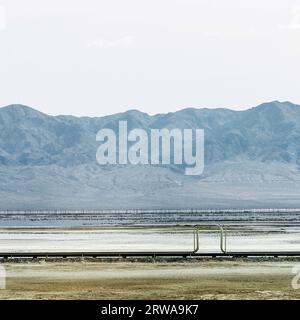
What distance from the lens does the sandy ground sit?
29.5 metres

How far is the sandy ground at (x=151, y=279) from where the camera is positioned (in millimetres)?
29453

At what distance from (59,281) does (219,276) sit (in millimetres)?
7009

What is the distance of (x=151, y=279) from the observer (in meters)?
34.3

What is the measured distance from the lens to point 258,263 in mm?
40906
